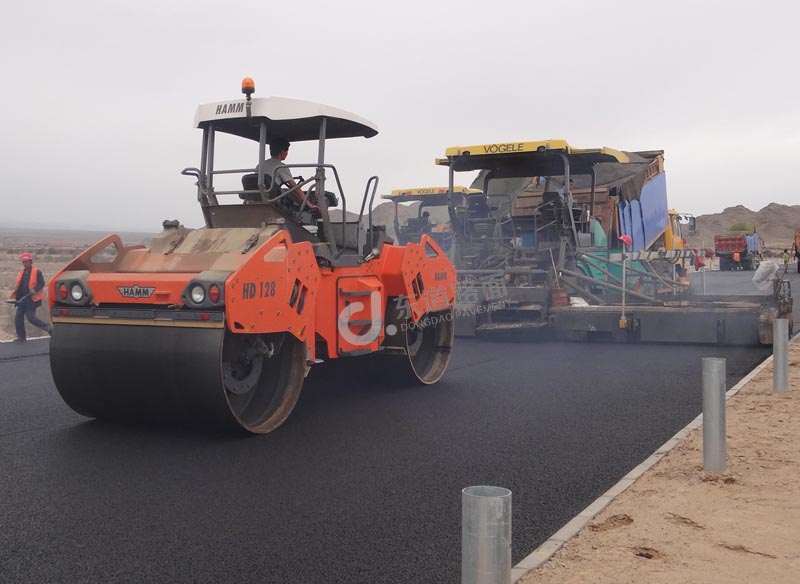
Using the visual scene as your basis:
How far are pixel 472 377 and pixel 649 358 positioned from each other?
93.2 inches

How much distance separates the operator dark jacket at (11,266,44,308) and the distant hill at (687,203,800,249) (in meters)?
82.4

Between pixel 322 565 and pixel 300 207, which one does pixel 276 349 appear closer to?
pixel 300 207

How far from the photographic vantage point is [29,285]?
11.8m

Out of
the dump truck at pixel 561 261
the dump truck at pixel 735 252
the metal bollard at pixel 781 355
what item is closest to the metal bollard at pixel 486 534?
the metal bollard at pixel 781 355

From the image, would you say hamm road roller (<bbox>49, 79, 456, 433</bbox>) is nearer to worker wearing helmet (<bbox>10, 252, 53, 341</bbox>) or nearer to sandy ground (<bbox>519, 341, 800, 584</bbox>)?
sandy ground (<bbox>519, 341, 800, 584</bbox>)

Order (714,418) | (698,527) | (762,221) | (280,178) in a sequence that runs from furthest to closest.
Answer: (762,221)
(280,178)
(714,418)
(698,527)

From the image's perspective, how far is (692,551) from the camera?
11.4 feet

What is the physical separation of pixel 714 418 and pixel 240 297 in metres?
2.81

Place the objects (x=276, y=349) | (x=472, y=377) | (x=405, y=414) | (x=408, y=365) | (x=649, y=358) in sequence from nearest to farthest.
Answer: (x=276, y=349) < (x=405, y=414) < (x=408, y=365) < (x=472, y=377) < (x=649, y=358)

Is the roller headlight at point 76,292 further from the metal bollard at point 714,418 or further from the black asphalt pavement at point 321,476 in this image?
the metal bollard at point 714,418

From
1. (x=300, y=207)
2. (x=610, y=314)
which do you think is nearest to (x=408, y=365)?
(x=300, y=207)

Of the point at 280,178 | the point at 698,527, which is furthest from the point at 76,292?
the point at 698,527

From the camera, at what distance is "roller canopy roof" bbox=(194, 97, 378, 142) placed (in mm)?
5977

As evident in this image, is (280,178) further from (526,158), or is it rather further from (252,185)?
(526,158)
